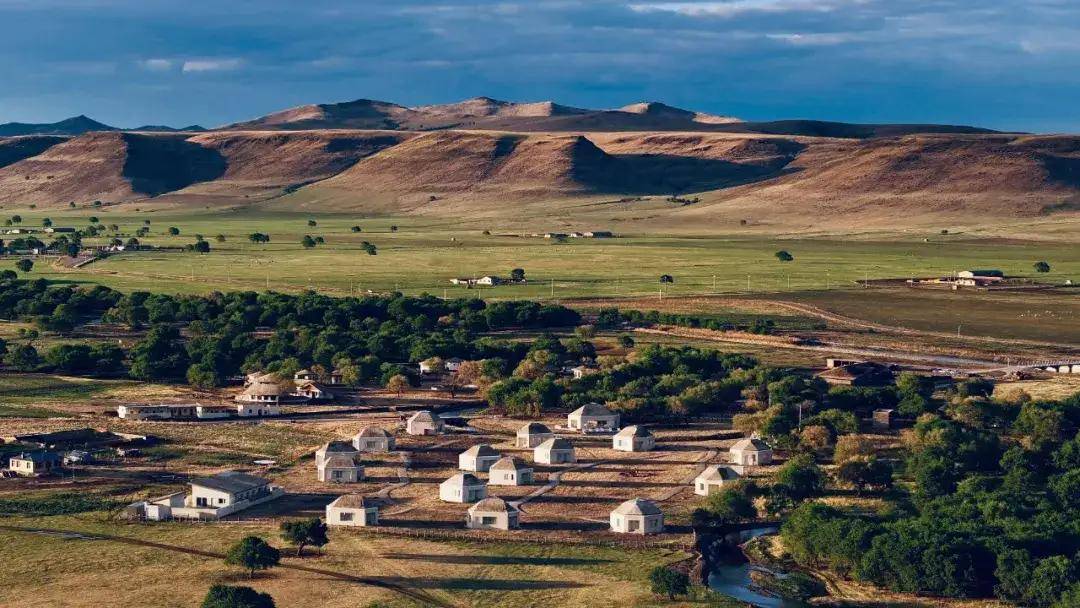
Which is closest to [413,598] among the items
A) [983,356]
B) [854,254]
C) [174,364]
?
[174,364]

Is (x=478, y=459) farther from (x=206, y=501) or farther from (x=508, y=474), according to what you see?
(x=206, y=501)

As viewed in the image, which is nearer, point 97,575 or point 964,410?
point 97,575

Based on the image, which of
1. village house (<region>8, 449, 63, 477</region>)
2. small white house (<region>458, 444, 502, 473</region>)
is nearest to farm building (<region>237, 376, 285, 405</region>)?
village house (<region>8, 449, 63, 477</region>)

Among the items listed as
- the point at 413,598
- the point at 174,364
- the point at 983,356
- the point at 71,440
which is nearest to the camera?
the point at 413,598

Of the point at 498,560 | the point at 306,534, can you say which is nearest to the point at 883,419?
the point at 498,560

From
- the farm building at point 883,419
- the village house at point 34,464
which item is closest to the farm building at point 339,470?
the village house at point 34,464

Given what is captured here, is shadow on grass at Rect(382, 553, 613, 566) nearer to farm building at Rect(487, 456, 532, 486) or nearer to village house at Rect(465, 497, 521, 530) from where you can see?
village house at Rect(465, 497, 521, 530)

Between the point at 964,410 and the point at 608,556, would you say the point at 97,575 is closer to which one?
the point at 608,556
